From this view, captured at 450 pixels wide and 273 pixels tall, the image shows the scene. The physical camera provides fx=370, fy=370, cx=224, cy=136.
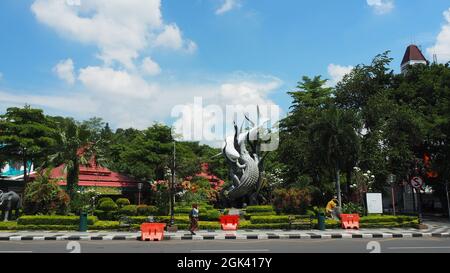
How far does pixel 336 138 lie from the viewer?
22.9 metres

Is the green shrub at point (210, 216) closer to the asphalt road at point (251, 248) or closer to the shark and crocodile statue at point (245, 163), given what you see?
the shark and crocodile statue at point (245, 163)

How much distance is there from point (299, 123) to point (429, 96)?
444 inches

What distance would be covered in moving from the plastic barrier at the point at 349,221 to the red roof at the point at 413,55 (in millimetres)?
53586

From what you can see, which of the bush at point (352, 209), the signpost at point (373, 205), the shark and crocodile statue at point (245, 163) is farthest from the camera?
the shark and crocodile statue at point (245, 163)

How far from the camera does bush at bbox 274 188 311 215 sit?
74.9 ft

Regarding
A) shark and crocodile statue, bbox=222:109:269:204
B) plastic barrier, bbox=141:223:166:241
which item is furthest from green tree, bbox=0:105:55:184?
plastic barrier, bbox=141:223:166:241

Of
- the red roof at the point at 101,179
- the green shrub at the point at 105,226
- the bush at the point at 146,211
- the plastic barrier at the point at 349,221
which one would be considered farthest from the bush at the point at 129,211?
the red roof at the point at 101,179

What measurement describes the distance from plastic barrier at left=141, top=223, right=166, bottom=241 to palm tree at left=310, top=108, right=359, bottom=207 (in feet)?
38.7

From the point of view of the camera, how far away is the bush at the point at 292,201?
22.8 metres

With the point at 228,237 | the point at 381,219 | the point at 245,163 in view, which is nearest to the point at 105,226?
the point at 228,237

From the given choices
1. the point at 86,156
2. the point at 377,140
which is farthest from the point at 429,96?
the point at 86,156

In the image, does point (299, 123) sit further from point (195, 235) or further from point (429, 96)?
point (195, 235)

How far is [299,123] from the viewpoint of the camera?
35.9m

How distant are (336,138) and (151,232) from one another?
42.4ft
